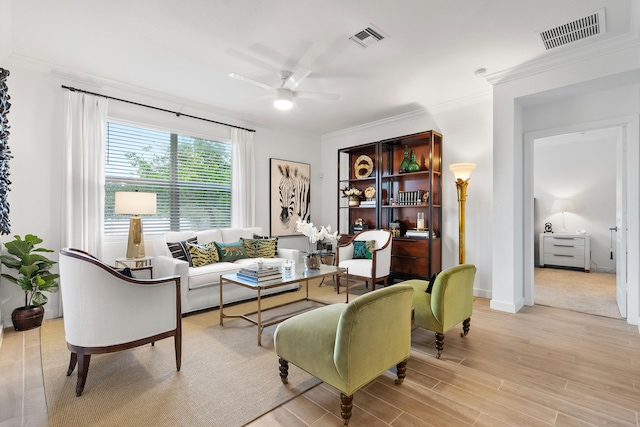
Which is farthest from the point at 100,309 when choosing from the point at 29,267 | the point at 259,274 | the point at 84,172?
the point at 84,172

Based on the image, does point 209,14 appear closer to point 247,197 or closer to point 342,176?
point 247,197

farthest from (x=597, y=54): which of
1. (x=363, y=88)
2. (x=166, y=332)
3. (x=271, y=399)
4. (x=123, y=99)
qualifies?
(x=123, y=99)

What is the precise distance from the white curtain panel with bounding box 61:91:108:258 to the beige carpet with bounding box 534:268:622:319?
5.75 m

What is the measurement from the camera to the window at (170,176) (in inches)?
158

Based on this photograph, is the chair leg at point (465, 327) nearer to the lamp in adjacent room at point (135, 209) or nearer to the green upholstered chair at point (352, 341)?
the green upholstered chair at point (352, 341)

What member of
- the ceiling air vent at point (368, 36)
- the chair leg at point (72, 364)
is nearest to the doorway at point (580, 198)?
the ceiling air vent at point (368, 36)

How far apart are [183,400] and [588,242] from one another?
743 cm

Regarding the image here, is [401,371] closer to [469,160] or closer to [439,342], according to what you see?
[439,342]

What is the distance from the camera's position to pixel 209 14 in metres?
2.56

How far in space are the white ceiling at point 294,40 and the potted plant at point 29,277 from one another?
6.56 ft

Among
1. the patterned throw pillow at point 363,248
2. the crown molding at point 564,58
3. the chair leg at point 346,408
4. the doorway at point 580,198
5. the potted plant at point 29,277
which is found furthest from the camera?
the doorway at point 580,198

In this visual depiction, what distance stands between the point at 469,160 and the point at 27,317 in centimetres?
564

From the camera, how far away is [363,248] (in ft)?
16.0

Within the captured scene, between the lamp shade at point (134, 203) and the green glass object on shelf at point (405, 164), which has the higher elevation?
the green glass object on shelf at point (405, 164)
